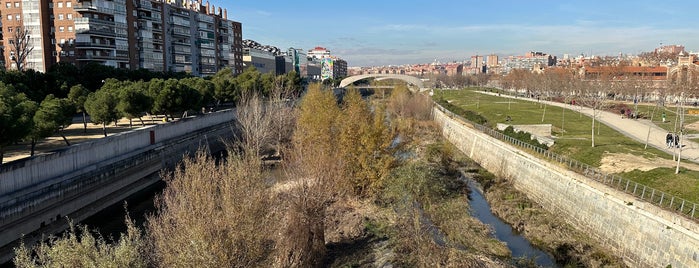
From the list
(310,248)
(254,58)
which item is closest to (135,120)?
(310,248)

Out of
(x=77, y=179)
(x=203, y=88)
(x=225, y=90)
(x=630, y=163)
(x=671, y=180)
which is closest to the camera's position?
A: (x=671, y=180)

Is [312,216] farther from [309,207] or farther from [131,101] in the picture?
[131,101]

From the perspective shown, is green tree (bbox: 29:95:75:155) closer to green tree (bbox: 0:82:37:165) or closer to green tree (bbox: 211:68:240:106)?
green tree (bbox: 0:82:37:165)

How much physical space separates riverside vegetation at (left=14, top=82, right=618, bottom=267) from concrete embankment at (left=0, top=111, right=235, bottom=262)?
1.66 meters

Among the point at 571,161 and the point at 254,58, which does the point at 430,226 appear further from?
the point at 254,58

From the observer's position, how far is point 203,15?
286ft

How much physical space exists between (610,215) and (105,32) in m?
62.0

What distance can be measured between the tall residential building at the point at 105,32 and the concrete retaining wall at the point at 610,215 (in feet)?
176

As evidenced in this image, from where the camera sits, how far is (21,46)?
184 ft

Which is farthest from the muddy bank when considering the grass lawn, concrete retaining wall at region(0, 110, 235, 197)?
concrete retaining wall at region(0, 110, 235, 197)

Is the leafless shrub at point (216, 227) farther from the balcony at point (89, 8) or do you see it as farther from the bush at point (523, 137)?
the balcony at point (89, 8)

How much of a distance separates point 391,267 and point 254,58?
113 meters

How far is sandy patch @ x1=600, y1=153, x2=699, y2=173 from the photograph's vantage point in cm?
2444

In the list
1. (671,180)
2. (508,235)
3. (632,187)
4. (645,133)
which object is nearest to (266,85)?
(645,133)
